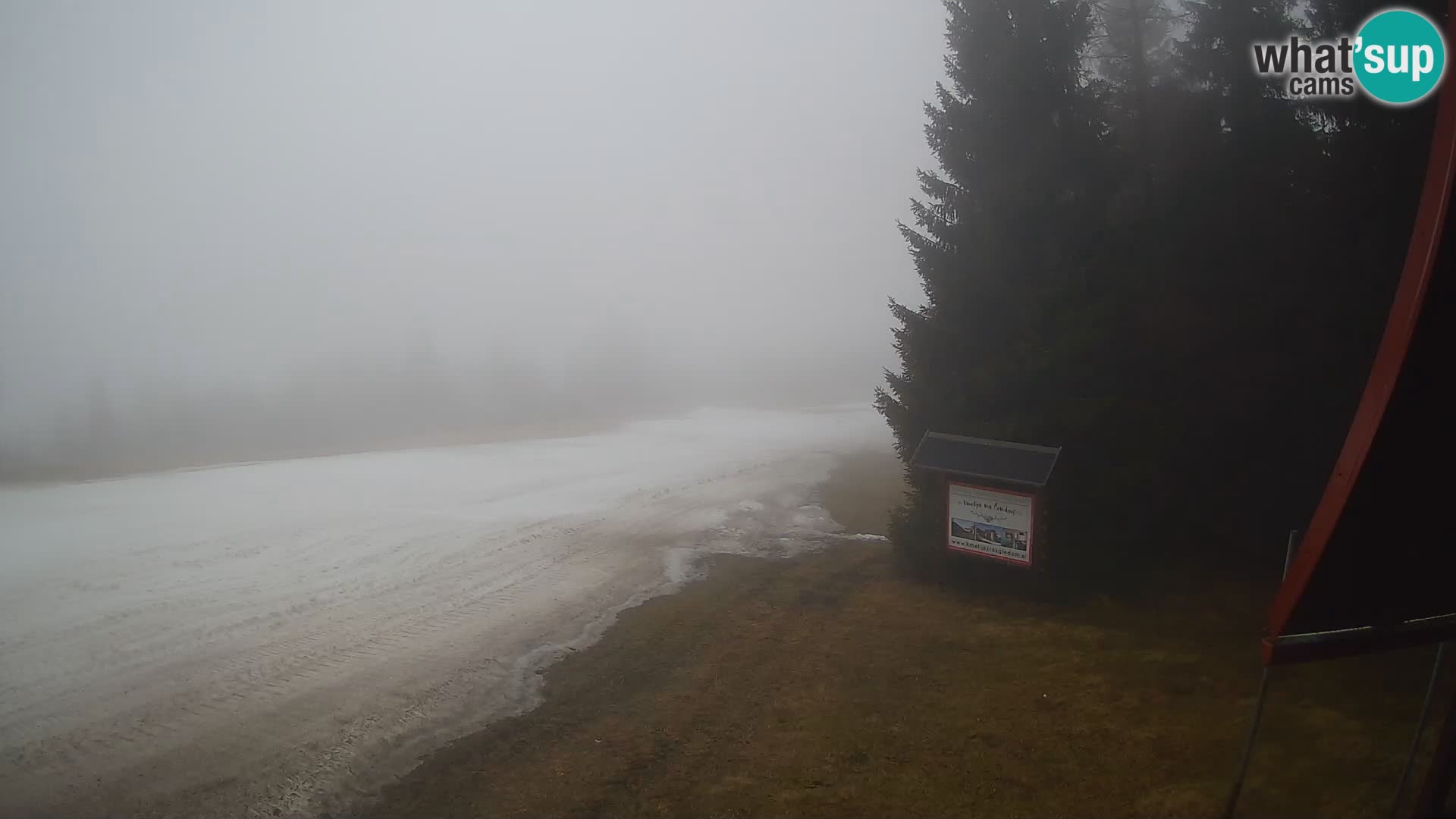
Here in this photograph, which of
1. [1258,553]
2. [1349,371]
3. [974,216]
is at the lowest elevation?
[1258,553]

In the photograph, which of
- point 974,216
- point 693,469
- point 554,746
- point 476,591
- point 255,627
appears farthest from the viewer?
point 693,469

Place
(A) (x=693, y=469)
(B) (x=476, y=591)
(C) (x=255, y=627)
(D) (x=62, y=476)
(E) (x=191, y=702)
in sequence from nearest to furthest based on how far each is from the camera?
(E) (x=191, y=702)
(C) (x=255, y=627)
(B) (x=476, y=591)
(D) (x=62, y=476)
(A) (x=693, y=469)

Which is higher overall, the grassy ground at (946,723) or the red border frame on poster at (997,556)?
the red border frame on poster at (997,556)

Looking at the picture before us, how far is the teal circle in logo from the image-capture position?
4.50m

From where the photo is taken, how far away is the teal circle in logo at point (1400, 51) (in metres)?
4.50

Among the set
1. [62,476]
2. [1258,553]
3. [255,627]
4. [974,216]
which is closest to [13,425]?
[62,476]

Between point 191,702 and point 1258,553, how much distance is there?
647 inches

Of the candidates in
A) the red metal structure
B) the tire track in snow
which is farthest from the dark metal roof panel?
the red metal structure

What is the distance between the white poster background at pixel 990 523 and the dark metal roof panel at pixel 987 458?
0.43m

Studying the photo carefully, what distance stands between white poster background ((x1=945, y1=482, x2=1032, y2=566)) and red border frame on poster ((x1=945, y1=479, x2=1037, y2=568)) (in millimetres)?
13

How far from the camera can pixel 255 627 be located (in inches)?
441

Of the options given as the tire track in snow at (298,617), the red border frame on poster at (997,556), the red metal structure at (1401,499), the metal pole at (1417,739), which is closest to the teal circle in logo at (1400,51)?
the red metal structure at (1401,499)

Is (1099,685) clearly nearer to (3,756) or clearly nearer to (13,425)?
(3,756)

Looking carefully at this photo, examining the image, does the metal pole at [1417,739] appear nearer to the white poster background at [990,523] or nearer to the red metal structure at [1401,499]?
the red metal structure at [1401,499]
